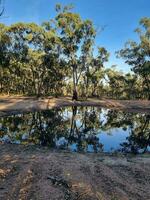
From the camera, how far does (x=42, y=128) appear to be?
24.1 metres

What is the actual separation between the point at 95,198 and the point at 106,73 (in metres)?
71.4

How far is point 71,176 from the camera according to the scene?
972cm

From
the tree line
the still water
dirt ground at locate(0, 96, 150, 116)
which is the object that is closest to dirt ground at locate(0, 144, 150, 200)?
the still water

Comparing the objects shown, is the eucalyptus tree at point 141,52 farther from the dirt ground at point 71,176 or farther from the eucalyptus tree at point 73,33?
the dirt ground at point 71,176

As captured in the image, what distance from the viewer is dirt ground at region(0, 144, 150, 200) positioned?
8.14 meters

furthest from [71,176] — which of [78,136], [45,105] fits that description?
[45,105]

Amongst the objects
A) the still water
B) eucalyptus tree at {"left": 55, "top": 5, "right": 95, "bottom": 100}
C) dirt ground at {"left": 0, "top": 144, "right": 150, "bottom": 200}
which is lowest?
the still water

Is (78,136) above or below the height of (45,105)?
below

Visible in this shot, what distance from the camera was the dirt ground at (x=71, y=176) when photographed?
8141 millimetres

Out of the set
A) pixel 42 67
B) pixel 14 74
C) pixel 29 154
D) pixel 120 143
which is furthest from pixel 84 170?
pixel 14 74

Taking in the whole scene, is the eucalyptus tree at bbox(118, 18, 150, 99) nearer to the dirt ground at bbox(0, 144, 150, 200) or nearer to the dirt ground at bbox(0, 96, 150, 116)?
the dirt ground at bbox(0, 96, 150, 116)

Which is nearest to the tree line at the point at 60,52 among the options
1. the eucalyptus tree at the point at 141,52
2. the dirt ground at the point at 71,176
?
the eucalyptus tree at the point at 141,52

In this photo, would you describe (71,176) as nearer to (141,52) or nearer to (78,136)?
(78,136)

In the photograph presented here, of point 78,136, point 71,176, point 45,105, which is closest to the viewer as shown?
point 71,176
